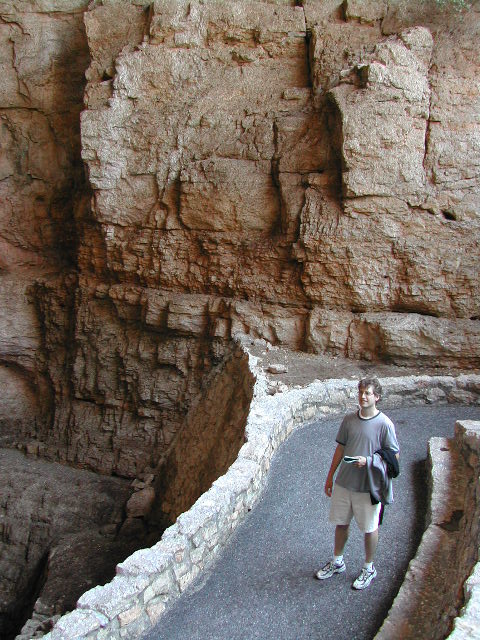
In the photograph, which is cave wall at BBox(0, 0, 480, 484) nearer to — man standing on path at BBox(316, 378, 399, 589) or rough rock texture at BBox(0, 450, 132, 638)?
rough rock texture at BBox(0, 450, 132, 638)

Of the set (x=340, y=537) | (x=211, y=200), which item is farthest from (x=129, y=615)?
(x=211, y=200)

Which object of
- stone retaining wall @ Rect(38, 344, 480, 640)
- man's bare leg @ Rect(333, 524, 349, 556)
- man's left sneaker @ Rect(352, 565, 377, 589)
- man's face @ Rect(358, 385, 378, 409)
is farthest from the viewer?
man's bare leg @ Rect(333, 524, 349, 556)

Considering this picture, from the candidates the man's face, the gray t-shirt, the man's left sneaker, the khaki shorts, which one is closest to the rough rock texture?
the man's left sneaker

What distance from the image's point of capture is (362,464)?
4688 millimetres

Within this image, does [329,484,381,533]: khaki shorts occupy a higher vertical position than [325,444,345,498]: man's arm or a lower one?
lower

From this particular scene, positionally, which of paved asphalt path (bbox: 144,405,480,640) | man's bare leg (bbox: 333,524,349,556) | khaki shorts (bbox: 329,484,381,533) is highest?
khaki shorts (bbox: 329,484,381,533)

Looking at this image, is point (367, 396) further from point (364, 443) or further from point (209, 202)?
point (209, 202)

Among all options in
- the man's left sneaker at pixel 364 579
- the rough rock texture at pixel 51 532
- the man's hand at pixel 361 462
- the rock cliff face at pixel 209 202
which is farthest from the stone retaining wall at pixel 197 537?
the rough rock texture at pixel 51 532

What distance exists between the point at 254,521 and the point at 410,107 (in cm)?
870

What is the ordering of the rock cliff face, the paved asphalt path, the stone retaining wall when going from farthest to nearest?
the rock cliff face
the paved asphalt path
the stone retaining wall

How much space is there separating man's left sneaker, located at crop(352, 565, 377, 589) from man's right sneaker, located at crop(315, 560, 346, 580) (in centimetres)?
20

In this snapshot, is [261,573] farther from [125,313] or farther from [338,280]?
[125,313]

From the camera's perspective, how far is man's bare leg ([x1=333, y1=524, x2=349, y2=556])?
5.01 metres

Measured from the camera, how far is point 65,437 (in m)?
14.7
